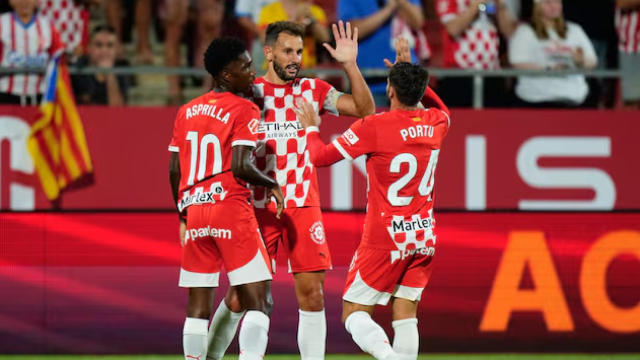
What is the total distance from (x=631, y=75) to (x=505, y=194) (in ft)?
4.95

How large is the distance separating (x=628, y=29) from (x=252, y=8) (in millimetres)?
3349

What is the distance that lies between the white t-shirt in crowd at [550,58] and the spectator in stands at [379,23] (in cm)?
92

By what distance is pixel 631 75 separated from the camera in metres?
8.80

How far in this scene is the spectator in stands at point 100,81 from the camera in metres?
8.59

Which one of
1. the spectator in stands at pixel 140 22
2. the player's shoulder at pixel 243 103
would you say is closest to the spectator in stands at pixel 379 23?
the spectator in stands at pixel 140 22

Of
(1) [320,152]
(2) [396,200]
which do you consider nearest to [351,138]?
(1) [320,152]

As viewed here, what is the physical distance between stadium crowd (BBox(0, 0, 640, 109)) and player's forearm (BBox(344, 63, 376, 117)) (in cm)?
222

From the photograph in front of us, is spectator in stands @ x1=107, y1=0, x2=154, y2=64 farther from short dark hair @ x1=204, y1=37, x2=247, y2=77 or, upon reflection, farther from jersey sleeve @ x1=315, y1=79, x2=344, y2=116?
short dark hair @ x1=204, y1=37, x2=247, y2=77

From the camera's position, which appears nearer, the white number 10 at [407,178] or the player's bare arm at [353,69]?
the white number 10 at [407,178]

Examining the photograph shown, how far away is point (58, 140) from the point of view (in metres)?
8.56

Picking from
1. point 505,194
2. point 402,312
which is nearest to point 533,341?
point 505,194

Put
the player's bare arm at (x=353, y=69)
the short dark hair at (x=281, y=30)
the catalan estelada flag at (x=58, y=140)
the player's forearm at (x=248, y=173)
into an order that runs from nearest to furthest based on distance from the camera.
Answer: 1. the player's forearm at (x=248, y=173)
2. the player's bare arm at (x=353, y=69)
3. the short dark hair at (x=281, y=30)
4. the catalan estelada flag at (x=58, y=140)

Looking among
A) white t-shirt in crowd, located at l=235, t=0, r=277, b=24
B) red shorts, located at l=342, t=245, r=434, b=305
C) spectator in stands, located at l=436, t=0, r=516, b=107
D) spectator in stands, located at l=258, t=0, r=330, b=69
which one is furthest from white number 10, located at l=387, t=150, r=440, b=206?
white t-shirt in crowd, located at l=235, t=0, r=277, b=24

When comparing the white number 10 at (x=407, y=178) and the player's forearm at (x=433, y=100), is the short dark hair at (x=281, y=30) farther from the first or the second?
the white number 10 at (x=407, y=178)
